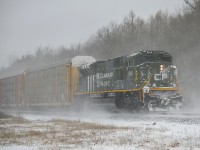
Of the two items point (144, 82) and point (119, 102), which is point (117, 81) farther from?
point (144, 82)

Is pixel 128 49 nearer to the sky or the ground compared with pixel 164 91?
nearer to the sky

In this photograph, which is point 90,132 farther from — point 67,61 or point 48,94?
point 48,94

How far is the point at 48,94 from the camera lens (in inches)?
1203

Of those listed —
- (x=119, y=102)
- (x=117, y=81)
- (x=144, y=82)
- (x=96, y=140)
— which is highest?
(x=117, y=81)

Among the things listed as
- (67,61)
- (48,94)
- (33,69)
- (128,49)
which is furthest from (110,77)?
(128,49)

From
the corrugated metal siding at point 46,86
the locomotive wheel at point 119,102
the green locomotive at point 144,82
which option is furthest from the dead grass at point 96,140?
the corrugated metal siding at point 46,86

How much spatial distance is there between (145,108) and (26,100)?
16.8 m

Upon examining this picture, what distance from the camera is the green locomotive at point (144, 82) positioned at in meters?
20.2

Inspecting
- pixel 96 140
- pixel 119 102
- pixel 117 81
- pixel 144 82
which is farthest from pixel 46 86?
pixel 96 140

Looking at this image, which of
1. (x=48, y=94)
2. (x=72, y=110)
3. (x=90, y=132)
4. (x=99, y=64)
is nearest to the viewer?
(x=90, y=132)

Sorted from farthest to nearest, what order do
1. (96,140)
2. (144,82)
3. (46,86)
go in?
(46,86) → (144,82) → (96,140)

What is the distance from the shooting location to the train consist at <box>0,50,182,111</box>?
20.4 m

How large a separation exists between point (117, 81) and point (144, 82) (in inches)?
91.7

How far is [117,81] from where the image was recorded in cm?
2223
